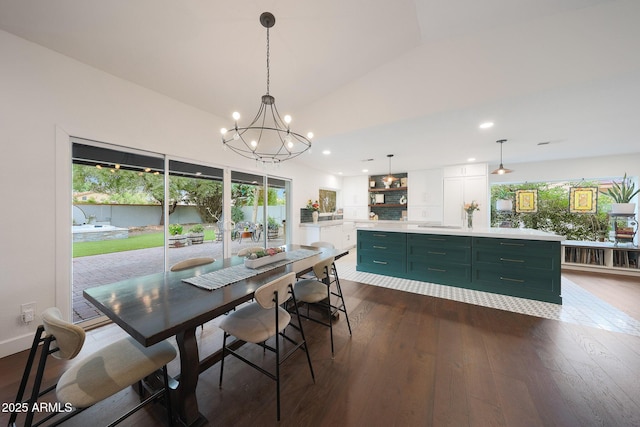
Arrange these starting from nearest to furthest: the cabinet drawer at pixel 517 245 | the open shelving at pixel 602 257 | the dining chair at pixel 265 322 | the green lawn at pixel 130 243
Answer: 1. the dining chair at pixel 265 322
2. the green lawn at pixel 130 243
3. the cabinet drawer at pixel 517 245
4. the open shelving at pixel 602 257

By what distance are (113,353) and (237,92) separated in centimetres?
312

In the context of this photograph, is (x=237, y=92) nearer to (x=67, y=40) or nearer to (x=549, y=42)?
(x=67, y=40)

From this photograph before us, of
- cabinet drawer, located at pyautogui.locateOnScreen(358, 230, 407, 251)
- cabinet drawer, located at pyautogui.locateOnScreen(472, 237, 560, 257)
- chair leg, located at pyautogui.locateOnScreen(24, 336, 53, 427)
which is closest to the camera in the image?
chair leg, located at pyautogui.locateOnScreen(24, 336, 53, 427)

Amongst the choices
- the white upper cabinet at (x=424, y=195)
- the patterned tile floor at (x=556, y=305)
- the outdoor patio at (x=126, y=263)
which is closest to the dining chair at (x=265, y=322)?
the outdoor patio at (x=126, y=263)

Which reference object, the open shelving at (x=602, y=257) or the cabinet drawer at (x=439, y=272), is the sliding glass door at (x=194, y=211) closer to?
the cabinet drawer at (x=439, y=272)

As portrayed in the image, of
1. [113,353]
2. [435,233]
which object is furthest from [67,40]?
[435,233]

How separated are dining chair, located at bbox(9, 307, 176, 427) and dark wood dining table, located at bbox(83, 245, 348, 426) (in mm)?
118

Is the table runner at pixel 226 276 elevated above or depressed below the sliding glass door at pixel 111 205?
below

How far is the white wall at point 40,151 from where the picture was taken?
6.31 feet

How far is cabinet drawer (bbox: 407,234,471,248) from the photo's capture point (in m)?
3.48

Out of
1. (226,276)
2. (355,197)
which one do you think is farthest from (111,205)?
(355,197)

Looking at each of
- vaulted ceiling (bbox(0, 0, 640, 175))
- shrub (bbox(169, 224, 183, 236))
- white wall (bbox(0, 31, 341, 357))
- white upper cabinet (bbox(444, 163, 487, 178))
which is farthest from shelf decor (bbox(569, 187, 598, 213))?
white wall (bbox(0, 31, 341, 357))

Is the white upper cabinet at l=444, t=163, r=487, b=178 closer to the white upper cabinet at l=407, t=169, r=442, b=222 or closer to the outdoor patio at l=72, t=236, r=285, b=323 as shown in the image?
the white upper cabinet at l=407, t=169, r=442, b=222

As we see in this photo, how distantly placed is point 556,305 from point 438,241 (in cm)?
155
